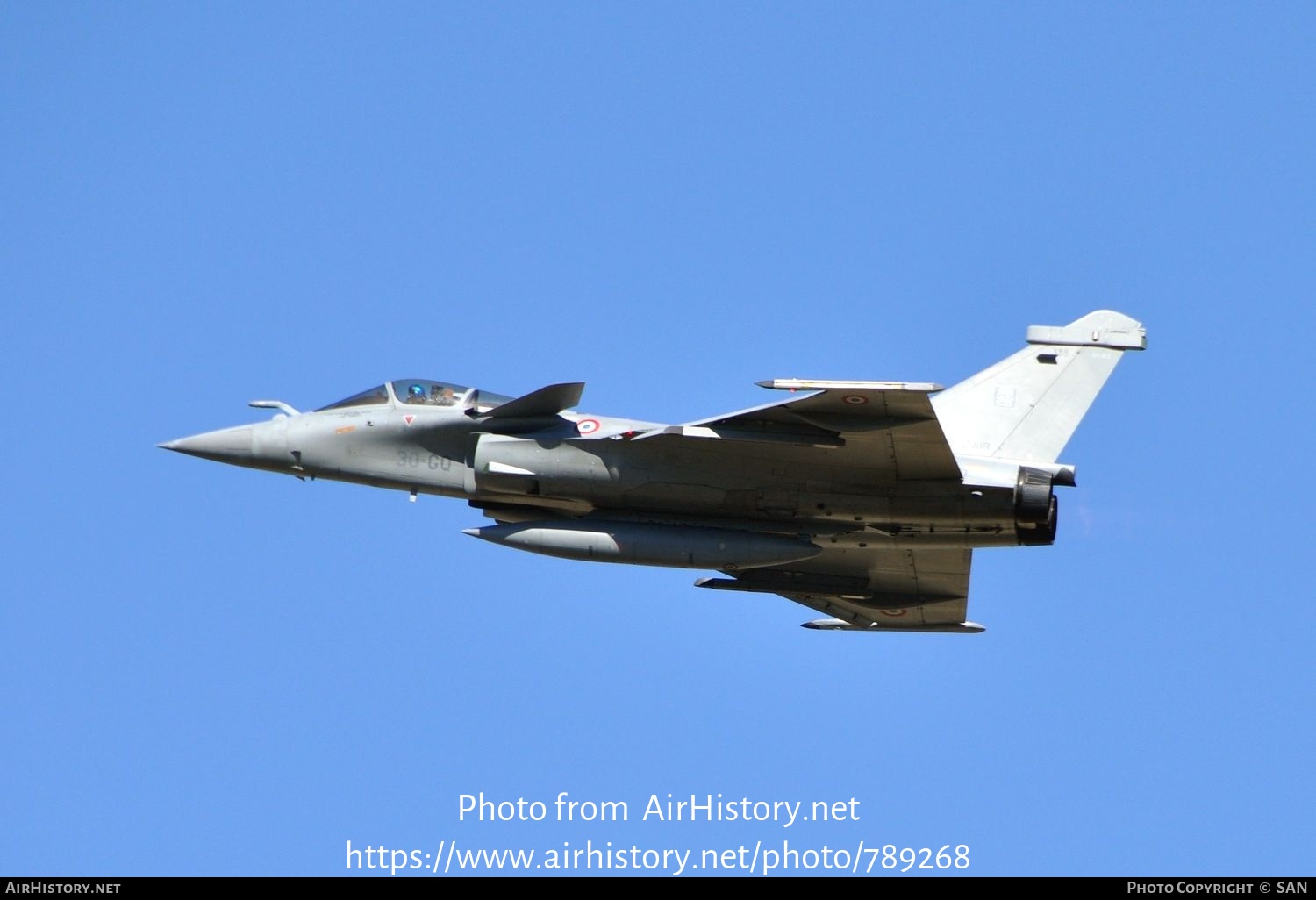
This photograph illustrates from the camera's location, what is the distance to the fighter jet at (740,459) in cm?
1984

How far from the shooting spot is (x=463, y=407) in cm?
2142

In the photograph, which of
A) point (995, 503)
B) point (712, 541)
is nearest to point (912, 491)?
point (995, 503)

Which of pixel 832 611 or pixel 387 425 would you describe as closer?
pixel 387 425

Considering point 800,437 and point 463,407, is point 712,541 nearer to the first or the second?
point 800,437

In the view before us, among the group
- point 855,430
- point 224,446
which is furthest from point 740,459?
point 224,446

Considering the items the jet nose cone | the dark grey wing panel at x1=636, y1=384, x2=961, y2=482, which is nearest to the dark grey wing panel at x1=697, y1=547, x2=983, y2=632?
the dark grey wing panel at x1=636, y1=384, x2=961, y2=482

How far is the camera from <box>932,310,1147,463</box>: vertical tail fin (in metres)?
21.5

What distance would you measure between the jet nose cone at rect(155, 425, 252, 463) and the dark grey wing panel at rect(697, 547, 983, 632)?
608 cm

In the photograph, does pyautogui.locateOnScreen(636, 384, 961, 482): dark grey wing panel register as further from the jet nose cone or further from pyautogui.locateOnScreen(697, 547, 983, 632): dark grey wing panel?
the jet nose cone

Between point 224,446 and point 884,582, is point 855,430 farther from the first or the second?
point 224,446

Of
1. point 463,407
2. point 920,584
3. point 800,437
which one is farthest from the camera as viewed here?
point 920,584
